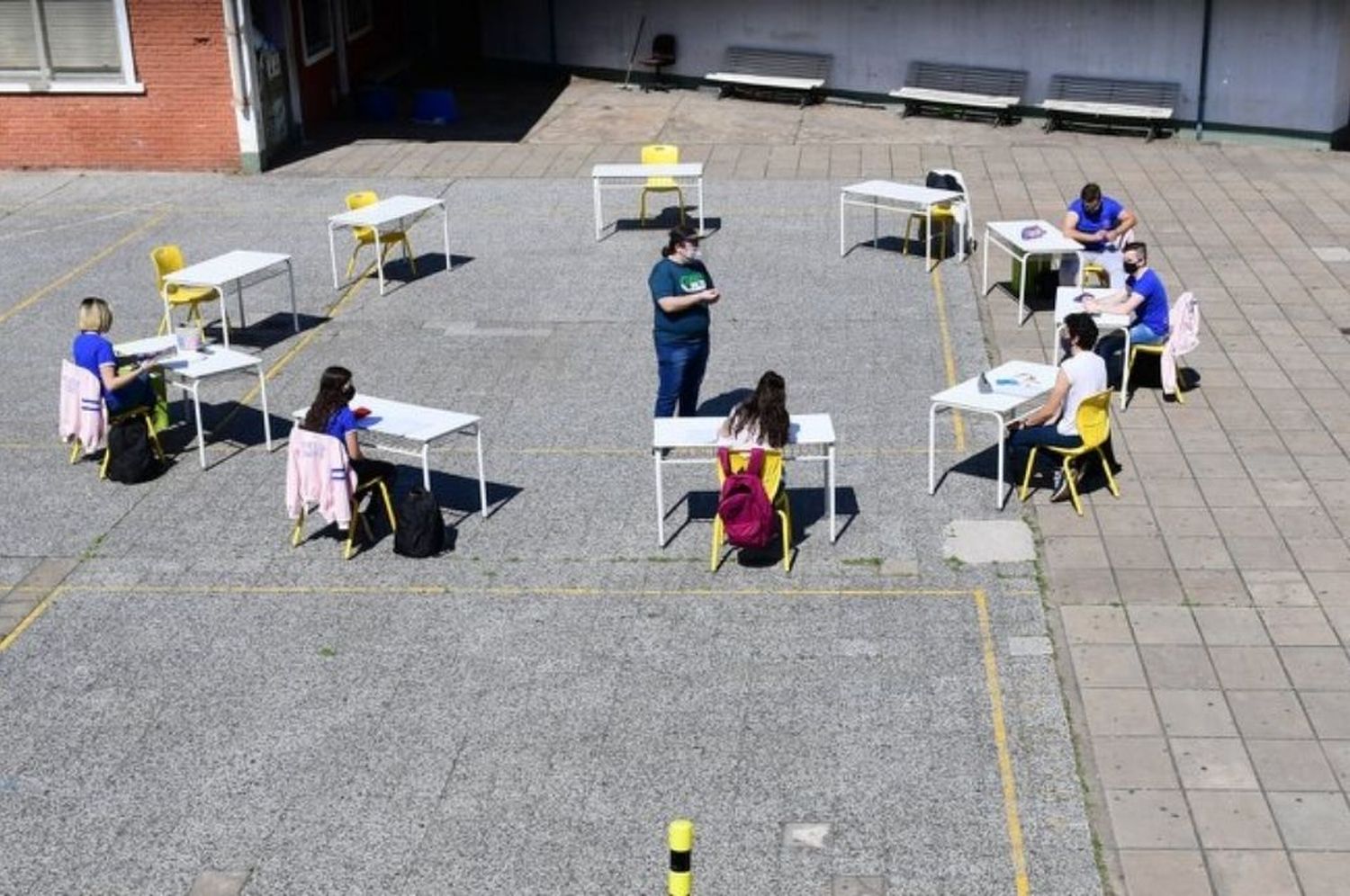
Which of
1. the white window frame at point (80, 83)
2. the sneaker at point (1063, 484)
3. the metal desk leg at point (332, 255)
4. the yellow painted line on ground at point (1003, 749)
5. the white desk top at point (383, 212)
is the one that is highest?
the white window frame at point (80, 83)

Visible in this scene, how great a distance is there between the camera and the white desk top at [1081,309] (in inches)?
634

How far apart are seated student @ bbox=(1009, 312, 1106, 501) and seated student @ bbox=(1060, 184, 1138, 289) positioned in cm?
462

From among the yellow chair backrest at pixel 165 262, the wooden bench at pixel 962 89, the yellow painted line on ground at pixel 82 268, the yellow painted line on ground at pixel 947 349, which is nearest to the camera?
the yellow painted line on ground at pixel 947 349

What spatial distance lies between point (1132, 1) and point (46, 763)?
21.5m

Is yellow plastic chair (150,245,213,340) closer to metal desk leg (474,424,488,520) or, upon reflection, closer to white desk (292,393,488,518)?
white desk (292,393,488,518)

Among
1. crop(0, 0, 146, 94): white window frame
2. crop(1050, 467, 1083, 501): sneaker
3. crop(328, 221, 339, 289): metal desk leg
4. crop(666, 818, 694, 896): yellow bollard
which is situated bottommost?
crop(1050, 467, 1083, 501): sneaker

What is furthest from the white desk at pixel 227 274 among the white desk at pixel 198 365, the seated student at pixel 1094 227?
the seated student at pixel 1094 227

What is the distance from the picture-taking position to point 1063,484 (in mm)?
14438

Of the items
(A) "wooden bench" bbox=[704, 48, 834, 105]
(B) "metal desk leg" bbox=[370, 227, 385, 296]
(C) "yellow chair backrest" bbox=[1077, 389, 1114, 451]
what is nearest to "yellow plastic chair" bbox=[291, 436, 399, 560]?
(C) "yellow chair backrest" bbox=[1077, 389, 1114, 451]

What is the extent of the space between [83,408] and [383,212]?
19.8 ft

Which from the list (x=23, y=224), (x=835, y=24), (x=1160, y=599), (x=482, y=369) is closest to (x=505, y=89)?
(x=835, y=24)

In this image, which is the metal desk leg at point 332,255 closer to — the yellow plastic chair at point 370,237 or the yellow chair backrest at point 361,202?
the yellow plastic chair at point 370,237

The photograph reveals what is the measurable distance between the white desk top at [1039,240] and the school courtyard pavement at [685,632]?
80 cm

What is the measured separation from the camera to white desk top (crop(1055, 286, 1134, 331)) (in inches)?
634
